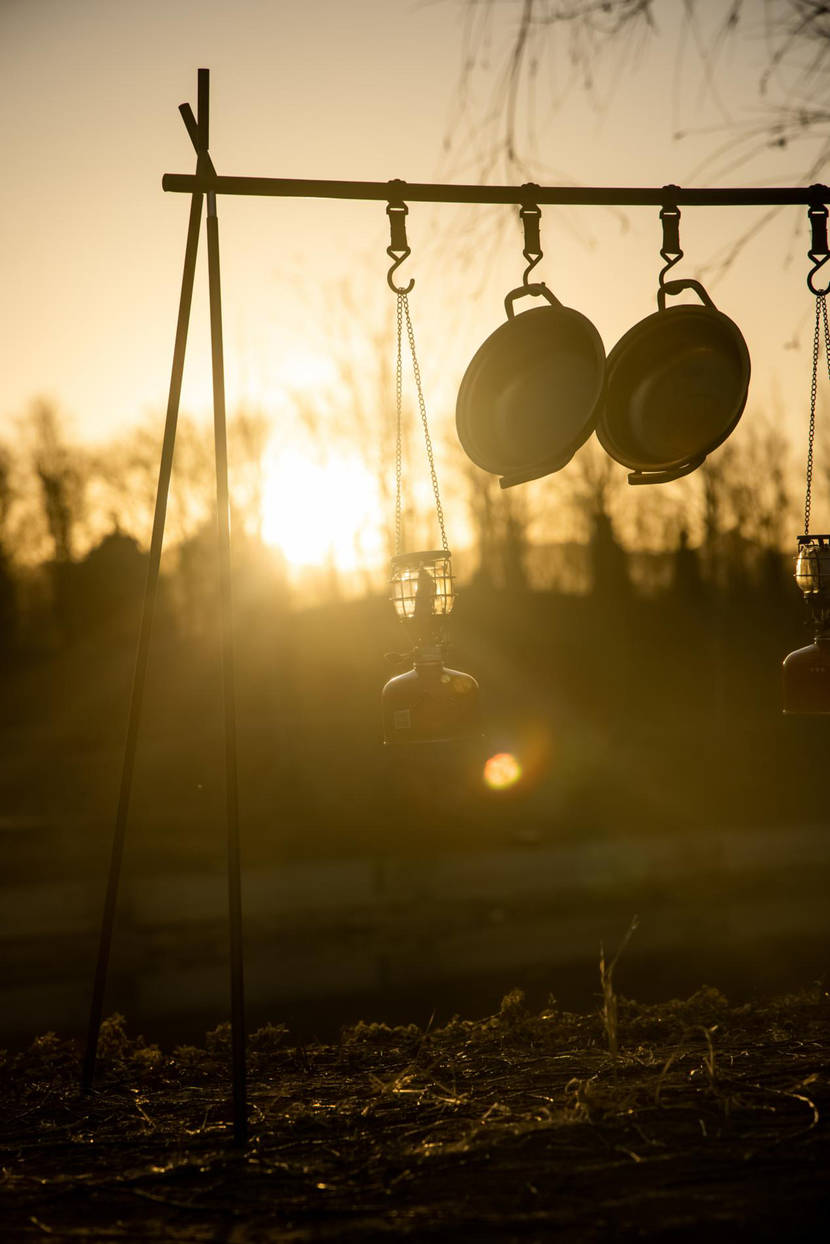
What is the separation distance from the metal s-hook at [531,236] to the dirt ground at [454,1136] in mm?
2444

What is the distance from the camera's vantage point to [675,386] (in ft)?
12.9

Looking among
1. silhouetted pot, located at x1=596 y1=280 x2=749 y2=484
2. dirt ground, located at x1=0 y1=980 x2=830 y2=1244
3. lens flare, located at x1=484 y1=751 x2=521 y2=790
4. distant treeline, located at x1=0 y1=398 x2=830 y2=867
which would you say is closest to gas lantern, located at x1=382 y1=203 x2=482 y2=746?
silhouetted pot, located at x1=596 y1=280 x2=749 y2=484

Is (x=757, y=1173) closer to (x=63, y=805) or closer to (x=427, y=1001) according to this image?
(x=427, y=1001)

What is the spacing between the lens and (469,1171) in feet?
9.23

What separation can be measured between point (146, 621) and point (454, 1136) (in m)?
1.88

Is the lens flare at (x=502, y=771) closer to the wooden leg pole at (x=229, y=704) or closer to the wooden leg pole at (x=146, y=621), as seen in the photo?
the wooden leg pole at (x=146, y=621)

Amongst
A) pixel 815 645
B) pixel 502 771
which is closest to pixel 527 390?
pixel 815 645

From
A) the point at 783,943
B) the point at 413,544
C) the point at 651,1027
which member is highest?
the point at 413,544

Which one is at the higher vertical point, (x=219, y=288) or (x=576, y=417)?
(x=219, y=288)

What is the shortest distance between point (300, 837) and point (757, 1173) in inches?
531

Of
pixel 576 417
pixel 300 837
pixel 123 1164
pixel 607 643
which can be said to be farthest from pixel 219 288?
pixel 607 643

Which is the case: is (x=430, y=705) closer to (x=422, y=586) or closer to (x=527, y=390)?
(x=422, y=586)

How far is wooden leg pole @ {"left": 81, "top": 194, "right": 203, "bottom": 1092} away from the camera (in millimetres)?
3801

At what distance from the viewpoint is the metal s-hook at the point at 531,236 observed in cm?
381
